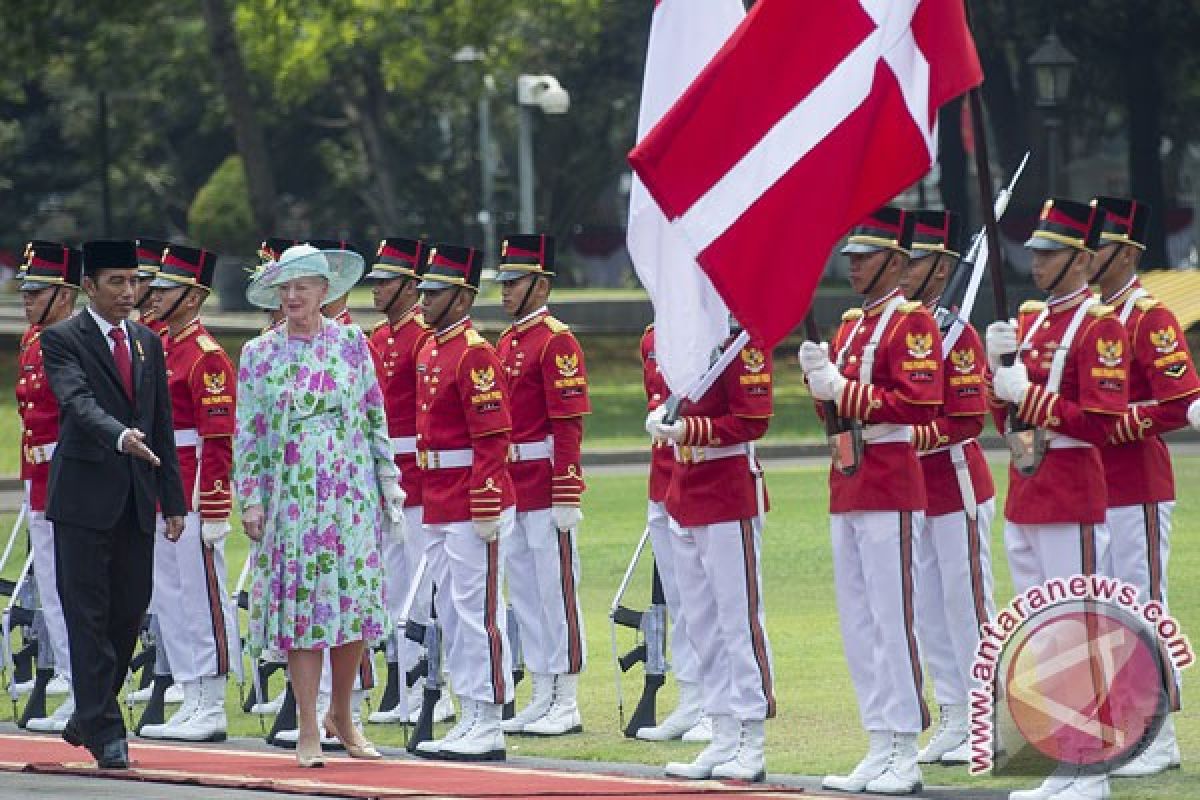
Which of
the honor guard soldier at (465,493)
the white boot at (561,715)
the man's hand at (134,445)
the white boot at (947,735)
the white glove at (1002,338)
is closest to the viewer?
the white glove at (1002,338)

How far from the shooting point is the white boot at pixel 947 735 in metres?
11.3

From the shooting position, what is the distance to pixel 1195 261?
65.9 meters

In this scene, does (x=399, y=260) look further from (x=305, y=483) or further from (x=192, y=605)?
(x=305, y=483)

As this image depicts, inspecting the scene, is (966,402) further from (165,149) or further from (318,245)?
(165,149)

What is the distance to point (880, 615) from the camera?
1062cm

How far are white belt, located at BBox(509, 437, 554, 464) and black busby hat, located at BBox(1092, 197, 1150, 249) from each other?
3.30 m

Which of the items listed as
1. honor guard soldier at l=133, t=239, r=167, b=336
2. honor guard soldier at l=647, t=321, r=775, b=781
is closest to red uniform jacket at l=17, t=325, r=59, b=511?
honor guard soldier at l=133, t=239, r=167, b=336

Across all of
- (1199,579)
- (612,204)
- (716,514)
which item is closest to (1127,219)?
(716,514)

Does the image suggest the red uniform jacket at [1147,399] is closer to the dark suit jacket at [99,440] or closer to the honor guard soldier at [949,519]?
the honor guard soldier at [949,519]

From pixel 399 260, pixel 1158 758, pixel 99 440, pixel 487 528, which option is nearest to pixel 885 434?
pixel 1158 758

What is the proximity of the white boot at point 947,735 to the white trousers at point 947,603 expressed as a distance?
0.06m

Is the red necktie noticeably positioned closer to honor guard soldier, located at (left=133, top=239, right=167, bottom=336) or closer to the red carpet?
honor guard soldier, located at (left=133, top=239, right=167, bottom=336)

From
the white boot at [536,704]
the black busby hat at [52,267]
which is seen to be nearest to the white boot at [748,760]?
the white boot at [536,704]

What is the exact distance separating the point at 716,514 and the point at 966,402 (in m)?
1.15
